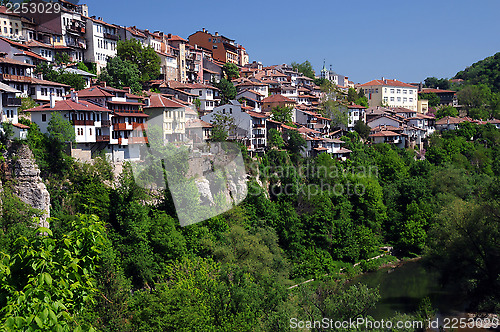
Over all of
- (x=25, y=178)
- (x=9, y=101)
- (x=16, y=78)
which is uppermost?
(x=16, y=78)

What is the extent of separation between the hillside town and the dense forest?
2011mm

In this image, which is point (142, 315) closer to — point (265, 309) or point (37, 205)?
point (265, 309)

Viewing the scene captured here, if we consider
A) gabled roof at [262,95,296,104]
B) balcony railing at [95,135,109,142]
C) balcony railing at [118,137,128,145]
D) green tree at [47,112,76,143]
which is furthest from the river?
gabled roof at [262,95,296,104]

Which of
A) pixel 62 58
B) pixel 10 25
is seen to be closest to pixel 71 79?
pixel 62 58

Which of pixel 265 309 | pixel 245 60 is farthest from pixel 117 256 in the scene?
pixel 245 60

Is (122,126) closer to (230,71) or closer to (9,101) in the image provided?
(9,101)

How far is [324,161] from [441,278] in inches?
601

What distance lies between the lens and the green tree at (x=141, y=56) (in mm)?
40719

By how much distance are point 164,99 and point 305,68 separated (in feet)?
155

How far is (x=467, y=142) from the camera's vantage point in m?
57.8

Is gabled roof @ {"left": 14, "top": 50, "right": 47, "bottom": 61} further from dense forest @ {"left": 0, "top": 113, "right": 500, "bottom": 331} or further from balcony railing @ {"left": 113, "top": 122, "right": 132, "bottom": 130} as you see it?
dense forest @ {"left": 0, "top": 113, "right": 500, "bottom": 331}

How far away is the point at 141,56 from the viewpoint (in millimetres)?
41344

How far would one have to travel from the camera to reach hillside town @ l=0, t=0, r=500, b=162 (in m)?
26.5

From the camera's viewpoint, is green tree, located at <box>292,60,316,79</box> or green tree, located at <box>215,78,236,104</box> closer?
green tree, located at <box>215,78,236,104</box>
